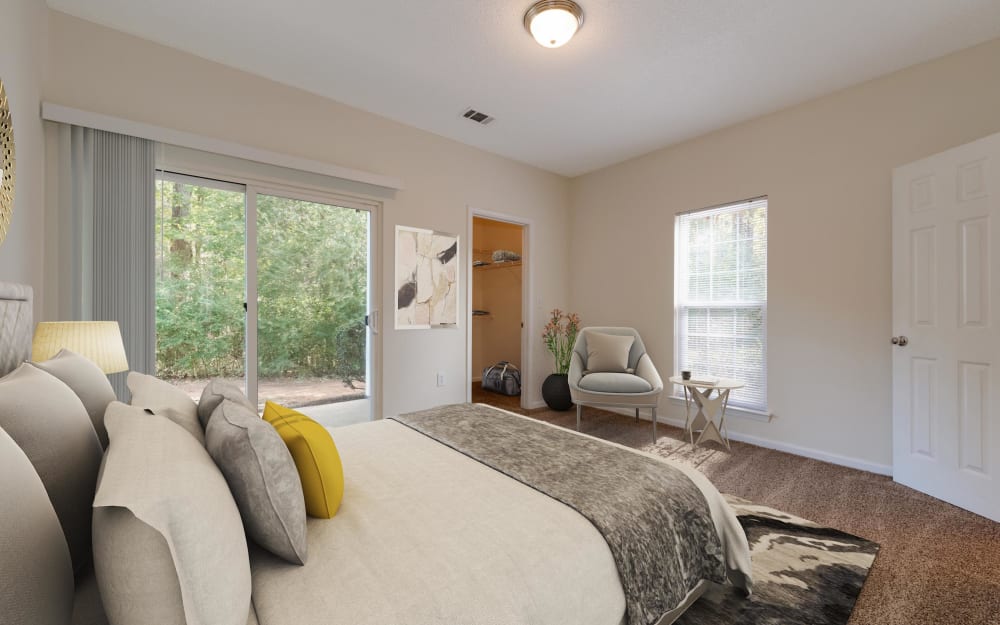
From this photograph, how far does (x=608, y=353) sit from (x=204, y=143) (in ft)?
11.5

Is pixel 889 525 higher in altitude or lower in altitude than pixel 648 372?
lower

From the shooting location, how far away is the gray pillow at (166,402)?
1075mm

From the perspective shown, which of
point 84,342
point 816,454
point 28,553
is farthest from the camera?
point 816,454

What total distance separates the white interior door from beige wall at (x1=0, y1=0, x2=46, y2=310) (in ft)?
15.2

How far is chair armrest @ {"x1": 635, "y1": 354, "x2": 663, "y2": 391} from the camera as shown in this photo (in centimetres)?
359

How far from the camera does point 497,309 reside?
646cm

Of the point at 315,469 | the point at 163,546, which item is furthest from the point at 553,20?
the point at 163,546

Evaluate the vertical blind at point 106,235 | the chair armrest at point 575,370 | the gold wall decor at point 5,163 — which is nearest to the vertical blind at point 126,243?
the vertical blind at point 106,235

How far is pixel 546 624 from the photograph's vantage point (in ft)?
2.95

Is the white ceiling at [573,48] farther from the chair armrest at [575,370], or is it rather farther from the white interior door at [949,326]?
the chair armrest at [575,370]

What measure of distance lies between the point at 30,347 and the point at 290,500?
1.39m

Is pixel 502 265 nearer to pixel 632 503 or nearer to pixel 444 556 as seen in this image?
pixel 632 503

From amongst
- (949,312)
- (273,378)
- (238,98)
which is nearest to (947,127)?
(949,312)

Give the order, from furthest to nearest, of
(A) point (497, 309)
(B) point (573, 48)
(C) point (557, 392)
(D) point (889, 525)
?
(A) point (497, 309)
(C) point (557, 392)
(B) point (573, 48)
(D) point (889, 525)
